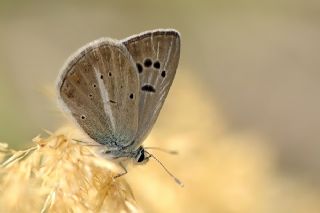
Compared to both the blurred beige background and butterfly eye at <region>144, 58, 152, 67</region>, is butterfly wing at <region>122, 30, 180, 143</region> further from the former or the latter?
the blurred beige background

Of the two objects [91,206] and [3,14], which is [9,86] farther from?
[91,206]

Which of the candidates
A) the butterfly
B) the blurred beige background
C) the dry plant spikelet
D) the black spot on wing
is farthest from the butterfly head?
the blurred beige background

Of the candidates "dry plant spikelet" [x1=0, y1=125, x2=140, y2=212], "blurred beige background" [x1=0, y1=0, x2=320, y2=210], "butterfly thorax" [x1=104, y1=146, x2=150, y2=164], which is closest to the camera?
"dry plant spikelet" [x1=0, y1=125, x2=140, y2=212]

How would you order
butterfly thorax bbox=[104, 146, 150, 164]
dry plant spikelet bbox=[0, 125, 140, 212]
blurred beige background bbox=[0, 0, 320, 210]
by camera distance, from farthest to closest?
blurred beige background bbox=[0, 0, 320, 210] → butterfly thorax bbox=[104, 146, 150, 164] → dry plant spikelet bbox=[0, 125, 140, 212]

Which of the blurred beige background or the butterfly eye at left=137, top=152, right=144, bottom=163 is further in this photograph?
the blurred beige background

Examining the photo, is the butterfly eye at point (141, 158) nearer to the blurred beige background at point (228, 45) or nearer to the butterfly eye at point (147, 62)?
the butterfly eye at point (147, 62)

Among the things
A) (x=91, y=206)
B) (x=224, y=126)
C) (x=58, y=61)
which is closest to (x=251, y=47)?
(x=58, y=61)

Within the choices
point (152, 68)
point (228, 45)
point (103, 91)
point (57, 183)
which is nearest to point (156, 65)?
point (152, 68)

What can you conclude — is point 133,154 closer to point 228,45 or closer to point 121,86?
point 121,86
